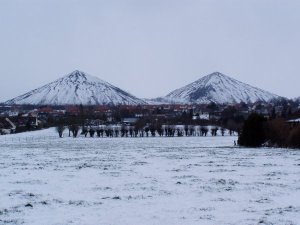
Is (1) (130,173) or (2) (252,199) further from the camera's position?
(1) (130,173)

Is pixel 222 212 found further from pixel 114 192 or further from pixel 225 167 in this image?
pixel 225 167

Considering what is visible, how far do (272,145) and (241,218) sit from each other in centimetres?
6015

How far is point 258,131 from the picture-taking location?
76.0m

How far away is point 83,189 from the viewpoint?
25625 millimetres

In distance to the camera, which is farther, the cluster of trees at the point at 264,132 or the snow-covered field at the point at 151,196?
the cluster of trees at the point at 264,132

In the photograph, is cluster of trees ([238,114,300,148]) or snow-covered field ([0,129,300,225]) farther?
cluster of trees ([238,114,300,148])

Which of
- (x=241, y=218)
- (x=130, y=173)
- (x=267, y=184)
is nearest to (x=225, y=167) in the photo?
(x=130, y=173)

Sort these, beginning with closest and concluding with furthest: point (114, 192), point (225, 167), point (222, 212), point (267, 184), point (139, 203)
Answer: point (222, 212)
point (139, 203)
point (114, 192)
point (267, 184)
point (225, 167)

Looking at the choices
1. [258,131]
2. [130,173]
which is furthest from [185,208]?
[258,131]

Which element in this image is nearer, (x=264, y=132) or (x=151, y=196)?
(x=151, y=196)

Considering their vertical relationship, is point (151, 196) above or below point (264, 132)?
below

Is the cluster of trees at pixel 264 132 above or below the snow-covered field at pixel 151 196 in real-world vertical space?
above

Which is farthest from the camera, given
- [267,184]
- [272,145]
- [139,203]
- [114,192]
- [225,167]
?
[272,145]

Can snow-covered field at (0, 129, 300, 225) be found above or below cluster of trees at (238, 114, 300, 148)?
below
